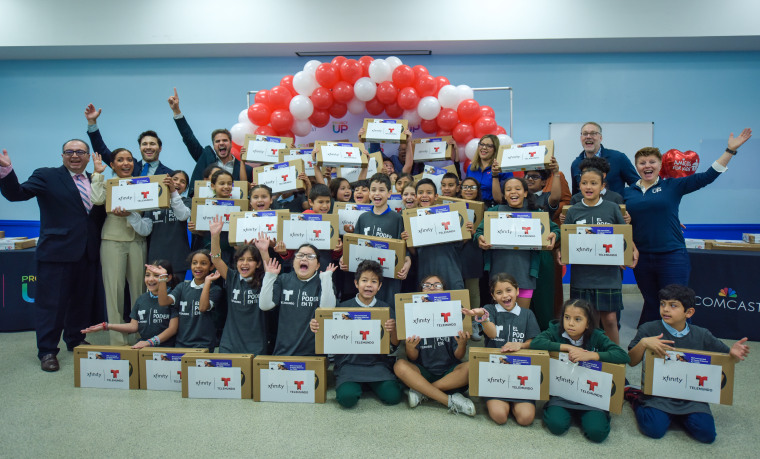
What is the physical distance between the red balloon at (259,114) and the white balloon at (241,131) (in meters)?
0.08

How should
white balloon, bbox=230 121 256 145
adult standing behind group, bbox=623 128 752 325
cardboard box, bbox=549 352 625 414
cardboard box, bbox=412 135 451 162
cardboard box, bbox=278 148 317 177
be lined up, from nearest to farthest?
cardboard box, bbox=549 352 625 414, adult standing behind group, bbox=623 128 752 325, cardboard box, bbox=278 148 317 177, cardboard box, bbox=412 135 451 162, white balloon, bbox=230 121 256 145

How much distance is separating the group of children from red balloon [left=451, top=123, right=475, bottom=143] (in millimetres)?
1298

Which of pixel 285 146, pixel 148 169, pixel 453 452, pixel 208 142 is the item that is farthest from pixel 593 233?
pixel 208 142

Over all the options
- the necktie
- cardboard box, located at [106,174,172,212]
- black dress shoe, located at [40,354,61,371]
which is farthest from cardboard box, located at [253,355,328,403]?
the necktie

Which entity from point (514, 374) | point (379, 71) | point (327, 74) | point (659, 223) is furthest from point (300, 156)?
point (659, 223)

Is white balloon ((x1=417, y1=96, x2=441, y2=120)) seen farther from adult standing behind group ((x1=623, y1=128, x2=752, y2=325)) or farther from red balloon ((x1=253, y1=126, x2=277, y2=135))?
adult standing behind group ((x1=623, y1=128, x2=752, y2=325))

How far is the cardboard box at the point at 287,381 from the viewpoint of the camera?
312 cm

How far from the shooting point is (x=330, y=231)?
370 cm

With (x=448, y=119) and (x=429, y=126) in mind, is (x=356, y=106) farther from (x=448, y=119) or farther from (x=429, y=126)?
(x=448, y=119)

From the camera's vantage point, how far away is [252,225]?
3.70 metres

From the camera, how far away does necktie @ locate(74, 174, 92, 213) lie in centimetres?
398

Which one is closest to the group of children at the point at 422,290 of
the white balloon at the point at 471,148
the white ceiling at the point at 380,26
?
the white balloon at the point at 471,148

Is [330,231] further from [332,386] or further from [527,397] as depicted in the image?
[527,397]

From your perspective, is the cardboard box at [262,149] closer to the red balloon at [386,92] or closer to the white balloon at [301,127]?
the white balloon at [301,127]
